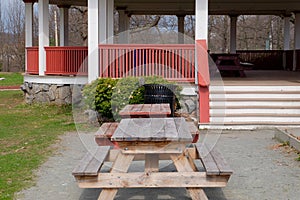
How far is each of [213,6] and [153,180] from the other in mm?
14932

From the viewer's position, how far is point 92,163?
4828 millimetres

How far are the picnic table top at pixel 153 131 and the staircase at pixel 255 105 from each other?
15.1ft

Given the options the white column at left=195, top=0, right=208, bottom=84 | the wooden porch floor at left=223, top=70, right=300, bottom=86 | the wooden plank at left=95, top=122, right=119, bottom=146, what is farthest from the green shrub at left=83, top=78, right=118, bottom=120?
the wooden plank at left=95, top=122, right=119, bottom=146

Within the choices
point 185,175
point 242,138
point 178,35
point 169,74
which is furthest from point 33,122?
point 178,35

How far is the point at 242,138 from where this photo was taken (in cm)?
884

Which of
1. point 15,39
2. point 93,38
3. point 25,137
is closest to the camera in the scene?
point 25,137

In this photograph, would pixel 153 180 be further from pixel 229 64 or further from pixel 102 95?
pixel 229 64

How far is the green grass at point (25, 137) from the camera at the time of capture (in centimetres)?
598

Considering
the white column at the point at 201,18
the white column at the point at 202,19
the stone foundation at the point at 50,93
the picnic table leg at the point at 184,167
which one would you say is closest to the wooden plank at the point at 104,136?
the picnic table leg at the point at 184,167

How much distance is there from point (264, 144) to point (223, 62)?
8012 millimetres

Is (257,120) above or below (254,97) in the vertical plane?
below

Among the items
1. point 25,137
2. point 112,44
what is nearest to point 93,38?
point 112,44

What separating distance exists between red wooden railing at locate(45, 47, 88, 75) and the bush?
269 cm

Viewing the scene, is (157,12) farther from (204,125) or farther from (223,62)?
(204,125)
